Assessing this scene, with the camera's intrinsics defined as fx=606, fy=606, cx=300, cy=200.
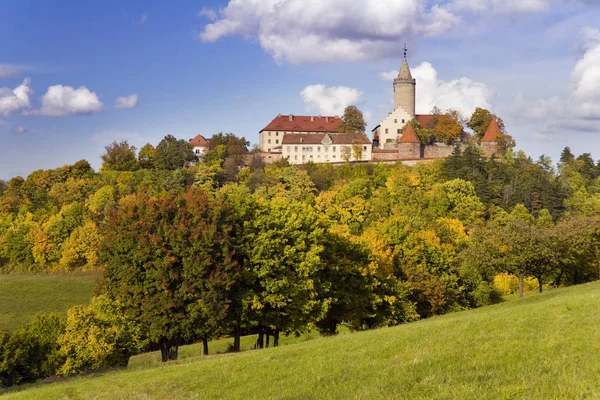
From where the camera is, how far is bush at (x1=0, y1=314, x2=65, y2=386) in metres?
37.6

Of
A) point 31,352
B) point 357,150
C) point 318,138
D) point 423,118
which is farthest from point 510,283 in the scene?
point 423,118

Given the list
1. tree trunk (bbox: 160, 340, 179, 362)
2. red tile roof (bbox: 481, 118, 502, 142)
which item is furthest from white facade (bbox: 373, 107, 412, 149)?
tree trunk (bbox: 160, 340, 179, 362)

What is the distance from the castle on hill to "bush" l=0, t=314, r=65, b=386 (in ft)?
221

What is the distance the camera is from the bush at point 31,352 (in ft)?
123

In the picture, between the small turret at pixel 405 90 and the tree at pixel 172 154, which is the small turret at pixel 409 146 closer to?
the small turret at pixel 405 90

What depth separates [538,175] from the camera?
89.4 metres

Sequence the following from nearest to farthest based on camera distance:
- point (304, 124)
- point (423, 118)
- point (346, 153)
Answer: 1. point (346, 153)
2. point (423, 118)
3. point (304, 124)

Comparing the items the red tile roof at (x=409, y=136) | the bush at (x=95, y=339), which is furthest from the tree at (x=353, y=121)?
the bush at (x=95, y=339)

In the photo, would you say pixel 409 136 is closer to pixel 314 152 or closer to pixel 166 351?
pixel 314 152

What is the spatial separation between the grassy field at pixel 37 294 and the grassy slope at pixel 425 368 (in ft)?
137

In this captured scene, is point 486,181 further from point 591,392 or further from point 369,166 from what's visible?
point 591,392

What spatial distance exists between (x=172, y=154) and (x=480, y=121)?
173ft

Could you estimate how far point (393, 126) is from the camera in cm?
11119

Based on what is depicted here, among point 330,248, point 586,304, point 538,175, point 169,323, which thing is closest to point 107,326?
point 169,323
